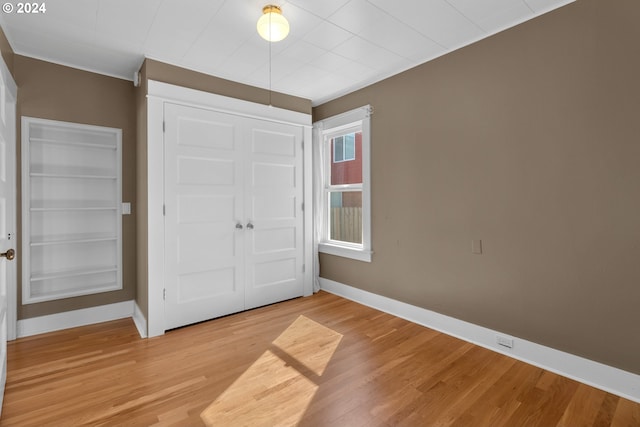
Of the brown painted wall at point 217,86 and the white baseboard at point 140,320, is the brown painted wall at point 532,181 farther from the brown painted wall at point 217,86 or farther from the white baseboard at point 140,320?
the white baseboard at point 140,320

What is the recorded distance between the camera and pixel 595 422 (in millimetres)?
1749

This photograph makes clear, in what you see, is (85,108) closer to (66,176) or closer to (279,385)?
(66,176)

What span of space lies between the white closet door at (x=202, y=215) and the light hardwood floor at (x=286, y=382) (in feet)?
1.29

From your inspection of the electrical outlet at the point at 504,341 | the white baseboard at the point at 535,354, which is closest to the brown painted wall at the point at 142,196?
the white baseboard at the point at 535,354

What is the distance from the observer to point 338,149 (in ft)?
14.0

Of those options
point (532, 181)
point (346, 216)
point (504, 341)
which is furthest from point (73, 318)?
point (532, 181)

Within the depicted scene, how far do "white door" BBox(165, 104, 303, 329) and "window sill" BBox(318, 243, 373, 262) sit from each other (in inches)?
15.0

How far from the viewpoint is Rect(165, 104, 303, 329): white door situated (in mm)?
3088

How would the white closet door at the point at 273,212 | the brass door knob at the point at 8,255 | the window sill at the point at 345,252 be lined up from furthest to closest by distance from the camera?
the window sill at the point at 345,252, the white closet door at the point at 273,212, the brass door knob at the point at 8,255

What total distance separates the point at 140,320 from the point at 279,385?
188 cm

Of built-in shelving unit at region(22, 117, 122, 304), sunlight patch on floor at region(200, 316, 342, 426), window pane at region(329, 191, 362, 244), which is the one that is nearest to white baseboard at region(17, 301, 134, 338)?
built-in shelving unit at region(22, 117, 122, 304)

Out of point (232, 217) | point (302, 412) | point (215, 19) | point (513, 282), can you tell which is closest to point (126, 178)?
point (232, 217)

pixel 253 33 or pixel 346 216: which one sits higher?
pixel 253 33

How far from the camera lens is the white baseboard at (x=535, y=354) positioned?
6.52ft
